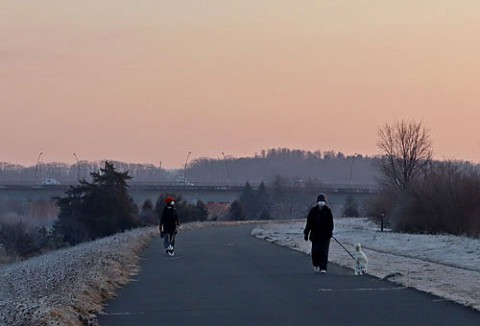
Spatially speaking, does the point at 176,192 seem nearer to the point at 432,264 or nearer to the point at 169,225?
the point at 169,225

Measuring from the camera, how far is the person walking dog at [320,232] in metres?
21.5

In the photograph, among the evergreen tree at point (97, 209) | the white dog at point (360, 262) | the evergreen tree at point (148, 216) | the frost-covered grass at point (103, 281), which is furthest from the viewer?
the evergreen tree at point (148, 216)

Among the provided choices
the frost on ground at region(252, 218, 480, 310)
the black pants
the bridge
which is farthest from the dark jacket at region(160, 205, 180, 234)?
the bridge

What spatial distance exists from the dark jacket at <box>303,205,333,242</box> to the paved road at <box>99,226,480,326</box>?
2.75 feet

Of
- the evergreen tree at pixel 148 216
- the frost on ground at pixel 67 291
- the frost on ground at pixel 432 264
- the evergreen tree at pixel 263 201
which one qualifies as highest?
the evergreen tree at pixel 263 201

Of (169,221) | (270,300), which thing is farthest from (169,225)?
(270,300)

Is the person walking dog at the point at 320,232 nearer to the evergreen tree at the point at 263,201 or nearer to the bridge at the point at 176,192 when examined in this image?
the bridge at the point at 176,192

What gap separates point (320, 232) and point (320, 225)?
16 cm

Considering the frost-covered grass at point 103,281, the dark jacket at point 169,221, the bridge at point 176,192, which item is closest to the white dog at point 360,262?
the frost-covered grass at point 103,281

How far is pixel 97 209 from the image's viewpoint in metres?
70.8

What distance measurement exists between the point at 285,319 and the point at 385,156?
72.1m

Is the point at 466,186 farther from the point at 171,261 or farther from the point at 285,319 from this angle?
the point at 285,319

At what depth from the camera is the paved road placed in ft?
42.9

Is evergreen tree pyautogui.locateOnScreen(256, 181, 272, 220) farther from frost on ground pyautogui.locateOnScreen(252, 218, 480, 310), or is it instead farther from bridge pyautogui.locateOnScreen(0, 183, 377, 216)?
frost on ground pyautogui.locateOnScreen(252, 218, 480, 310)
